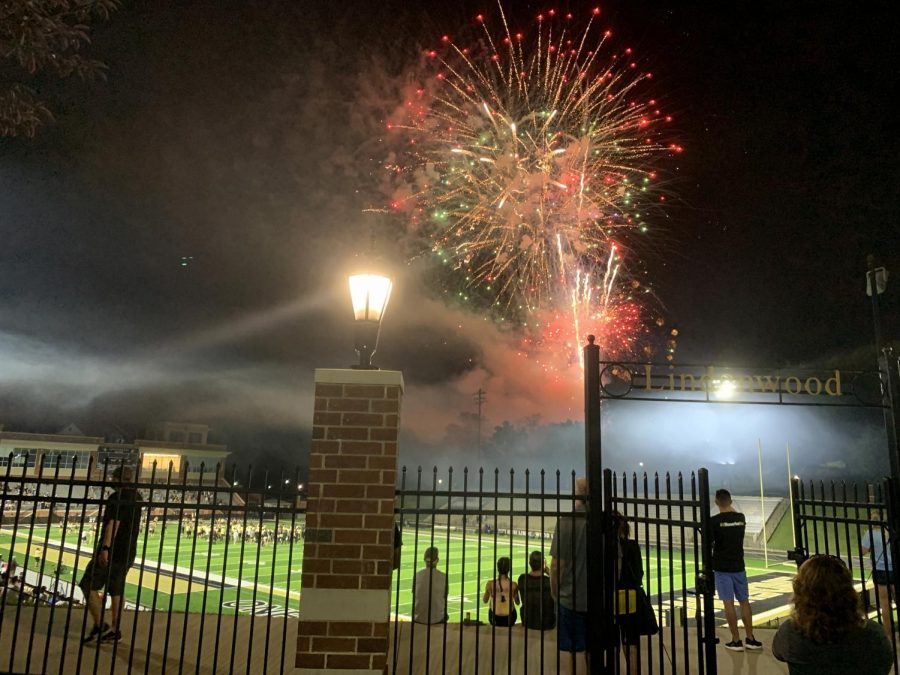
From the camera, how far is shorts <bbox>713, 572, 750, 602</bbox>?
23.3 ft

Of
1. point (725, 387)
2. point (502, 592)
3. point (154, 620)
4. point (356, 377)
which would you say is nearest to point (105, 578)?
point (154, 620)

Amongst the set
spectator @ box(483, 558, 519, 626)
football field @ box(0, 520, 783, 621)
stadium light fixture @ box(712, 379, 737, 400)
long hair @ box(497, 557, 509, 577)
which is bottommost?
football field @ box(0, 520, 783, 621)

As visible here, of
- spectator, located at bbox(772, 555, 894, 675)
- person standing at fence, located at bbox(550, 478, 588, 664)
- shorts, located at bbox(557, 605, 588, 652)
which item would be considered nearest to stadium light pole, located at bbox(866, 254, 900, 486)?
person standing at fence, located at bbox(550, 478, 588, 664)

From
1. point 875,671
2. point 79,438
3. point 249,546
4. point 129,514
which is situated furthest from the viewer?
point 79,438

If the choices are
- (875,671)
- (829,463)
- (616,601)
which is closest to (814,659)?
(875,671)

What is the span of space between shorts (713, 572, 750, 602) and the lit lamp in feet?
16.8

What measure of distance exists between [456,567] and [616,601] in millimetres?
26460

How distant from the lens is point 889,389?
6934mm

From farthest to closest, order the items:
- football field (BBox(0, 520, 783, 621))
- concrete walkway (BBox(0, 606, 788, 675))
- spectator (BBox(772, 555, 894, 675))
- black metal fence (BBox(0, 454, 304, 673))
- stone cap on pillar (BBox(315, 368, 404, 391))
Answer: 1. football field (BBox(0, 520, 783, 621))
2. concrete walkway (BBox(0, 606, 788, 675))
3. black metal fence (BBox(0, 454, 304, 673))
4. stone cap on pillar (BBox(315, 368, 404, 391))
5. spectator (BBox(772, 555, 894, 675))

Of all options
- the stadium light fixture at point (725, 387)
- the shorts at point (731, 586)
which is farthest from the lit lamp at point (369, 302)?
the shorts at point (731, 586)

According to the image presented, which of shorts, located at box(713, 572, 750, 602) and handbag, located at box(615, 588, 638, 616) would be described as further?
shorts, located at box(713, 572, 750, 602)

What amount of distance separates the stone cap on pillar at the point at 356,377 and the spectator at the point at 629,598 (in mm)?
2442

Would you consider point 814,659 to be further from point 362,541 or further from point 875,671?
point 362,541

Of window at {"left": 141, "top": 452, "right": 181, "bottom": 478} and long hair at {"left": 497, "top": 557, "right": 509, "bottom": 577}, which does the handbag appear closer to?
long hair at {"left": 497, "top": 557, "right": 509, "bottom": 577}
